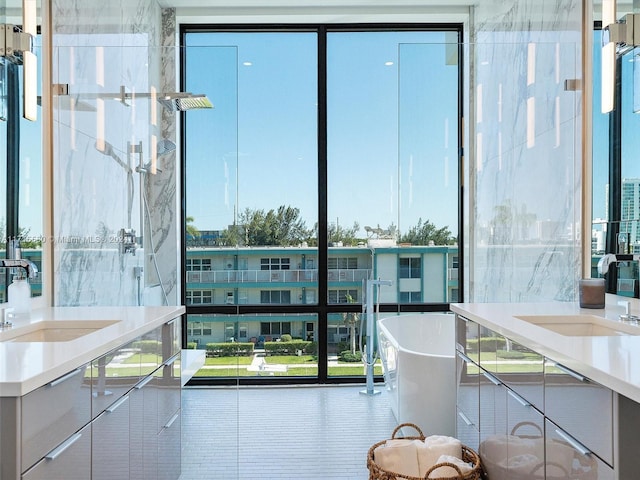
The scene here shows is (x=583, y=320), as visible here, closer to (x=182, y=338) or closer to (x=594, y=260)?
(x=594, y=260)

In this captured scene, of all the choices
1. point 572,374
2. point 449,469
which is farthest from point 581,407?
point 449,469

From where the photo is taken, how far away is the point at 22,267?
2090mm

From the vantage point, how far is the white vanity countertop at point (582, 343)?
1.22 metres

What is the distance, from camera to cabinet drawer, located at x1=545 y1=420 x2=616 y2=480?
4.19 feet

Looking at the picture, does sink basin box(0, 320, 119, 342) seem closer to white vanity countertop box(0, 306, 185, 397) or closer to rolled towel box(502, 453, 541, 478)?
white vanity countertop box(0, 306, 185, 397)

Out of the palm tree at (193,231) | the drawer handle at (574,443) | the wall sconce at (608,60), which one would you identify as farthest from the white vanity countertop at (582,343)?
the palm tree at (193,231)

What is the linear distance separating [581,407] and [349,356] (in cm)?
309

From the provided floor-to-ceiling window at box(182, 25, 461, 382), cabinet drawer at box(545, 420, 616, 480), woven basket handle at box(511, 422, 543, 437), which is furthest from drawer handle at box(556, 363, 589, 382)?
floor-to-ceiling window at box(182, 25, 461, 382)

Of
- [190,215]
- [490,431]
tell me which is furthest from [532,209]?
[190,215]

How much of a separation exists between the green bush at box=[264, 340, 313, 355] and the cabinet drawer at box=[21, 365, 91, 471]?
2.75 metres

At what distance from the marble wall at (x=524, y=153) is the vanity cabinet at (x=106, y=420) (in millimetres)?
1988

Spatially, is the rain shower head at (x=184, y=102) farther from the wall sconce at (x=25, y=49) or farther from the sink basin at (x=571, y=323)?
the sink basin at (x=571, y=323)

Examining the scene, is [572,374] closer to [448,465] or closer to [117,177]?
[448,465]

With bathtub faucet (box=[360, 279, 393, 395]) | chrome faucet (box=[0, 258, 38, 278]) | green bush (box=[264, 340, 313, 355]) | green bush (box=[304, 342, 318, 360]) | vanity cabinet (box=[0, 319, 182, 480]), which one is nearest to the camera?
vanity cabinet (box=[0, 319, 182, 480])
